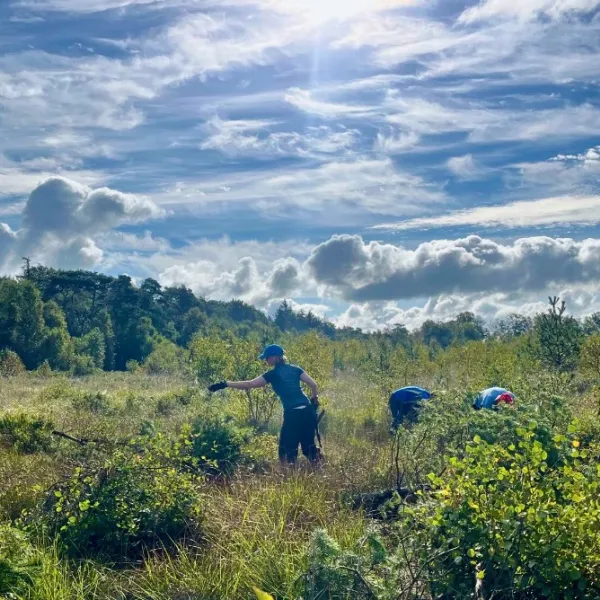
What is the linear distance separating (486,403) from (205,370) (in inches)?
404

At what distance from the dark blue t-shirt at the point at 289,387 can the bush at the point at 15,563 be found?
3918mm

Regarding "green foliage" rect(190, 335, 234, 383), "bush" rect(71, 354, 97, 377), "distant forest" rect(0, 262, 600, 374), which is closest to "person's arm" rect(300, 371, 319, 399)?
"green foliage" rect(190, 335, 234, 383)

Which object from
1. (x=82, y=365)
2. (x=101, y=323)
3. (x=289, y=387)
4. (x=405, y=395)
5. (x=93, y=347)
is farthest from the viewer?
(x=101, y=323)

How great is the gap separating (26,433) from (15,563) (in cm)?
468

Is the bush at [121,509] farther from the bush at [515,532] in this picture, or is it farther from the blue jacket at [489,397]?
the blue jacket at [489,397]

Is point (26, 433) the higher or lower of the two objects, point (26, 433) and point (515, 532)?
the lower

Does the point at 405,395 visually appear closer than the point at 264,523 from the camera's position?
No

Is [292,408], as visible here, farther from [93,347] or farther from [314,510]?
[93,347]

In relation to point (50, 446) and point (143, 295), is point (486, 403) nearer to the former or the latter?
point (50, 446)

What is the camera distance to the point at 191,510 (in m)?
5.60

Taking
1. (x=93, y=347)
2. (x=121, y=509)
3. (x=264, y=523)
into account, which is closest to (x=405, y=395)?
(x=264, y=523)

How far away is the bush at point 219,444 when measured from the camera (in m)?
7.42

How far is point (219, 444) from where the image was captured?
7.55 metres

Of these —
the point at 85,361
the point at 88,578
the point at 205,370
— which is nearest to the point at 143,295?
the point at 85,361
